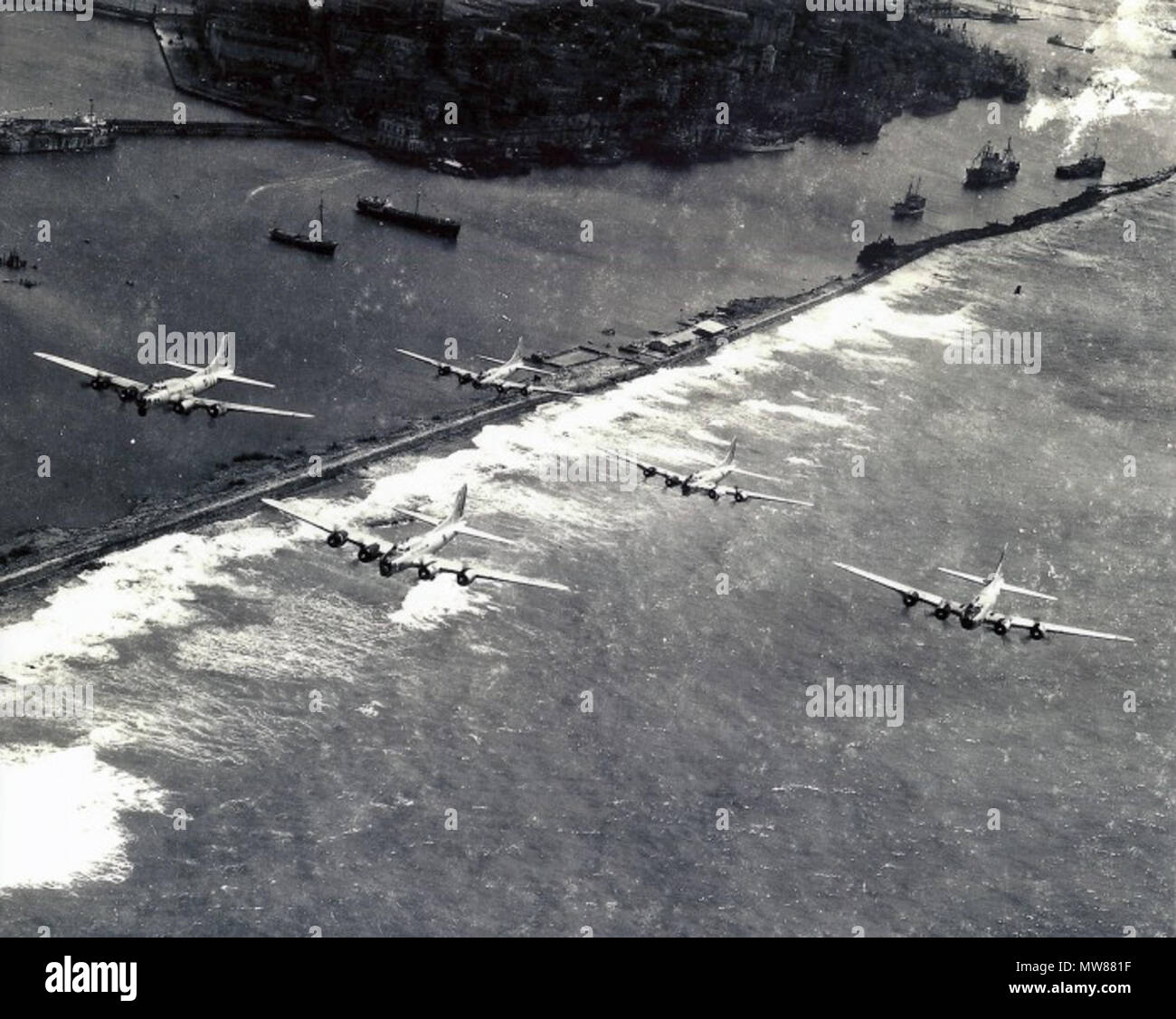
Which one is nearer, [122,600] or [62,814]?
[62,814]

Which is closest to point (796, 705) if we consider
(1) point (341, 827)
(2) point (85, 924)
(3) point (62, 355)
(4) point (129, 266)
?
(1) point (341, 827)

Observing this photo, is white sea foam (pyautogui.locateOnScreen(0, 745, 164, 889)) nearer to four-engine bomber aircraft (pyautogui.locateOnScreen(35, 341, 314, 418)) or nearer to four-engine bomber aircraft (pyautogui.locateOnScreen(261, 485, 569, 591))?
four-engine bomber aircraft (pyautogui.locateOnScreen(261, 485, 569, 591))

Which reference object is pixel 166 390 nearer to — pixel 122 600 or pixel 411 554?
pixel 122 600

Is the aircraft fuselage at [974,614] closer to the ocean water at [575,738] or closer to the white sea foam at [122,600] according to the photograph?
the ocean water at [575,738]

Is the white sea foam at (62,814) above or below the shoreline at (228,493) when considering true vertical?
below

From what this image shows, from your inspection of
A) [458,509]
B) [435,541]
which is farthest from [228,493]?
[435,541]

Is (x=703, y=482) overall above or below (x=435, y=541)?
below

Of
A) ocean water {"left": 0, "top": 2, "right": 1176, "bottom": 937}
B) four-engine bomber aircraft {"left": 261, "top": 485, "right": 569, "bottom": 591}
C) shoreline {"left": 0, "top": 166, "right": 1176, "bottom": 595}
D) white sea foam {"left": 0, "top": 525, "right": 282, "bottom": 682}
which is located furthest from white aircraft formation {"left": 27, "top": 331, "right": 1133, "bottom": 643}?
shoreline {"left": 0, "top": 166, "right": 1176, "bottom": 595}

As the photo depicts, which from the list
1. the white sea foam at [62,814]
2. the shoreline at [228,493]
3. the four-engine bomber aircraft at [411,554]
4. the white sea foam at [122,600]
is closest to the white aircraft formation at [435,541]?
the four-engine bomber aircraft at [411,554]
